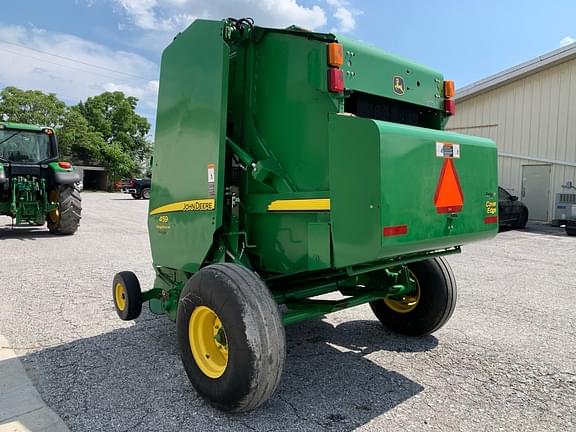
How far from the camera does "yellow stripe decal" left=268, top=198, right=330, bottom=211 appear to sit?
111 inches

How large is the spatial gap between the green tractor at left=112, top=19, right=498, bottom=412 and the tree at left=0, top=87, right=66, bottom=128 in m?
46.2

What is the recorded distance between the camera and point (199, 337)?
9.92ft

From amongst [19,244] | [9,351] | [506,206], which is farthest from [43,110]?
[9,351]

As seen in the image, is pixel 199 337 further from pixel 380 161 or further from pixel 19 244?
pixel 19 244

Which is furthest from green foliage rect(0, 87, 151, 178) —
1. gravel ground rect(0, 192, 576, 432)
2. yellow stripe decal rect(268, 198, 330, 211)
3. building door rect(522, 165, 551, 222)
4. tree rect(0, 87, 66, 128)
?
yellow stripe decal rect(268, 198, 330, 211)

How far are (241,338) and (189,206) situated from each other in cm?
133

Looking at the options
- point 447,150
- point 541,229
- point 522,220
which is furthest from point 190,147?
point 541,229

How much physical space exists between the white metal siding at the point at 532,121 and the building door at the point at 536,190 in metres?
0.16

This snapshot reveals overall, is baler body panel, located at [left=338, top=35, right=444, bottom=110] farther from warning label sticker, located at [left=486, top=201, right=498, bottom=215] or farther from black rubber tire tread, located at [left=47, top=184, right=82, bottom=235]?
black rubber tire tread, located at [left=47, top=184, right=82, bottom=235]

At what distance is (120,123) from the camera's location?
163ft

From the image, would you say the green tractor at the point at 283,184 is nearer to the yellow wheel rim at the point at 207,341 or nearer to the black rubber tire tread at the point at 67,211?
the yellow wheel rim at the point at 207,341

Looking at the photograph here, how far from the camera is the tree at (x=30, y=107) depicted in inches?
1694

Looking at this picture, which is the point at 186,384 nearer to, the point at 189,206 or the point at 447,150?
the point at 189,206

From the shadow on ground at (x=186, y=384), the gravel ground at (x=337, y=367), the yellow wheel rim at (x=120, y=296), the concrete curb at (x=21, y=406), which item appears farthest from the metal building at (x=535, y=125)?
the concrete curb at (x=21, y=406)
